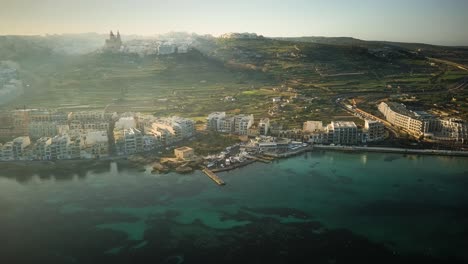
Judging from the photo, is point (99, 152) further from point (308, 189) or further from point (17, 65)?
point (17, 65)

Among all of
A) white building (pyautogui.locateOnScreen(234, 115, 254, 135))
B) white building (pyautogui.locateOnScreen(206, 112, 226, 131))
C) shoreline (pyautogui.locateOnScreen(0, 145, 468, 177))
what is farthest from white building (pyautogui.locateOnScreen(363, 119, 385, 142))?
white building (pyautogui.locateOnScreen(206, 112, 226, 131))

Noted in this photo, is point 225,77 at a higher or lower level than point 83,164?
higher

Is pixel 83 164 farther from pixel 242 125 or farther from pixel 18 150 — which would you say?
pixel 242 125

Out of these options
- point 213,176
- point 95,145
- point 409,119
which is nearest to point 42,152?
point 95,145

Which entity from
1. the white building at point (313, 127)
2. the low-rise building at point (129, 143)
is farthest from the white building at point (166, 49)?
the low-rise building at point (129, 143)

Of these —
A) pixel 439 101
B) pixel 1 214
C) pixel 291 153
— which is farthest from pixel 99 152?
pixel 439 101

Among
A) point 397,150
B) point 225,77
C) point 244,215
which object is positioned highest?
point 225,77

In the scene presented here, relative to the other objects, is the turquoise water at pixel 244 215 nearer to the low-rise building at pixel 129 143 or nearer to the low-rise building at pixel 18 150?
the low-rise building at pixel 129 143

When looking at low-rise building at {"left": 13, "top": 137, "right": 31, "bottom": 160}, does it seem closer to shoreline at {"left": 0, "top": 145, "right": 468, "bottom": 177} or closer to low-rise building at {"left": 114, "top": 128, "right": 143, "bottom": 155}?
shoreline at {"left": 0, "top": 145, "right": 468, "bottom": 177}
